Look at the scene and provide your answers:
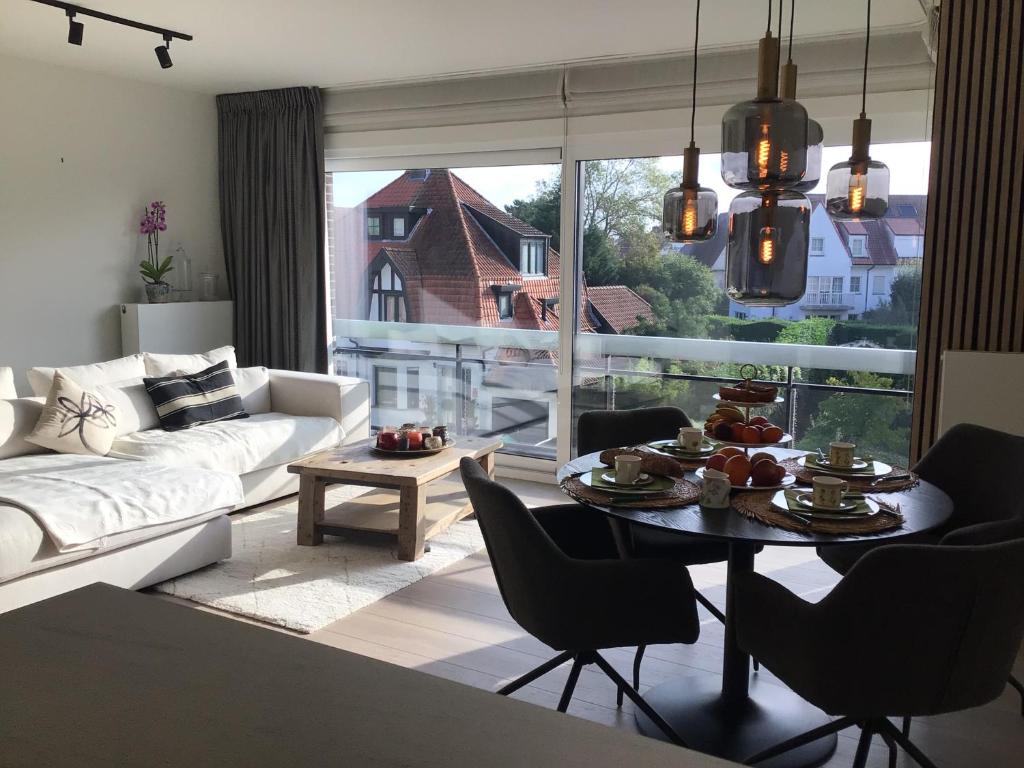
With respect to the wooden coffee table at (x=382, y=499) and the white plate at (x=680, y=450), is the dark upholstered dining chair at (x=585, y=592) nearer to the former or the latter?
the white plate at (x=680, y=450)

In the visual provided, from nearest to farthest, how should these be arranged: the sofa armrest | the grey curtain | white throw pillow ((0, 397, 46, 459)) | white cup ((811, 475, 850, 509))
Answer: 1. white cup ((811, 475, 850, 509))
2. white throw pillow ((0, 397, 46, 459))
3. the sofa armrest
4. the grey curtain

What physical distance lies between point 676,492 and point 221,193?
17.1 feet

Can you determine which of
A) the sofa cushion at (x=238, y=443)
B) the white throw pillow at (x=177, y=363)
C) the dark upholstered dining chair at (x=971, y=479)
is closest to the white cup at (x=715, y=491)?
the dark upholstered dining chair at (x=971, y=479)

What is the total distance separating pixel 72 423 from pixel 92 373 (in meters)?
0.54

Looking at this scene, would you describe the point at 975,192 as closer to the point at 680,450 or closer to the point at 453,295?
the point at 680,450

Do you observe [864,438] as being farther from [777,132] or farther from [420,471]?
[777,132]

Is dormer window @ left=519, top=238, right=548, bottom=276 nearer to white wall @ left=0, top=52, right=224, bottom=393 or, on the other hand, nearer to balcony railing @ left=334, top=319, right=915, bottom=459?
balcony railing @ left=334, top=319, right=915, bottom=459

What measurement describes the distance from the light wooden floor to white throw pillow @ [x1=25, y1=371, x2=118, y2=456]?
1.77 metres

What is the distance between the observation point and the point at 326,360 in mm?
6535

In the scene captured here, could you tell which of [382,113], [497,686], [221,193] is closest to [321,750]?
[497,686]

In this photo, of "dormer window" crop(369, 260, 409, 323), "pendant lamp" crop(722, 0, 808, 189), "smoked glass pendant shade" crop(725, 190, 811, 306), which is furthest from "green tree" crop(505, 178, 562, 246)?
"pendant lamp" crop(722, 0, 808, 189)

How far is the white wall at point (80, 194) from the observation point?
17.8ft

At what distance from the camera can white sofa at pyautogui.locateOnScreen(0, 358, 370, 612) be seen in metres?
3.30

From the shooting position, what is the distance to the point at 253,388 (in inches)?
220
